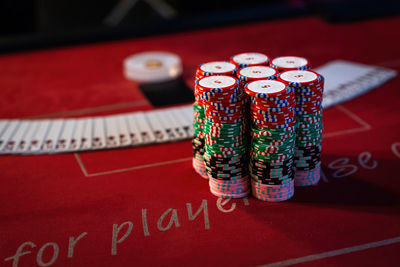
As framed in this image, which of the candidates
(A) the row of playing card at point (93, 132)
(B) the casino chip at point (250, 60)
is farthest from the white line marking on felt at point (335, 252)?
(A) the row of playing card at point (93, 132)

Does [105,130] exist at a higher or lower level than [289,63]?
lower

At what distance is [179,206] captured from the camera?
1.67 meters

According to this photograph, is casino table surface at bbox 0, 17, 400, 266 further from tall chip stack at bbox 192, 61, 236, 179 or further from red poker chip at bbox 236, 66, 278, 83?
red poker chip at bbox 236, 66, 278, 83

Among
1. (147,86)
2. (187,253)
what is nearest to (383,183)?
(187,253)

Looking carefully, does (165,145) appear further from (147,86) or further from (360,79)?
(360,79)

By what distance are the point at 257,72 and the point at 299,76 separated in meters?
0.15

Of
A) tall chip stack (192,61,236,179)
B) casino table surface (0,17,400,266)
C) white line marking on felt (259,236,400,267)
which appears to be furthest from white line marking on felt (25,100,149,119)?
white line marking on felt (259,236,400,267)

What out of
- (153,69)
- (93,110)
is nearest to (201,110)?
(93,110)

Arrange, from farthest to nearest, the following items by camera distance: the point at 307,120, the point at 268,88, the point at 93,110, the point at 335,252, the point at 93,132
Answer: the point at 93,110
the point at 93,132
the point at 307,120
the point at 268,88
the point at 335,252

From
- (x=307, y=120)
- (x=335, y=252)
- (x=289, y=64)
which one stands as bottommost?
(x=335, y=252)

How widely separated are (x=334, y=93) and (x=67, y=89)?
1.52 metres

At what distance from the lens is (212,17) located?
370cm

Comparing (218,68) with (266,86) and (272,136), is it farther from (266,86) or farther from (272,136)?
(272,136)

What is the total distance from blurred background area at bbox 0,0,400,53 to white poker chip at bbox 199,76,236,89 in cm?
205
